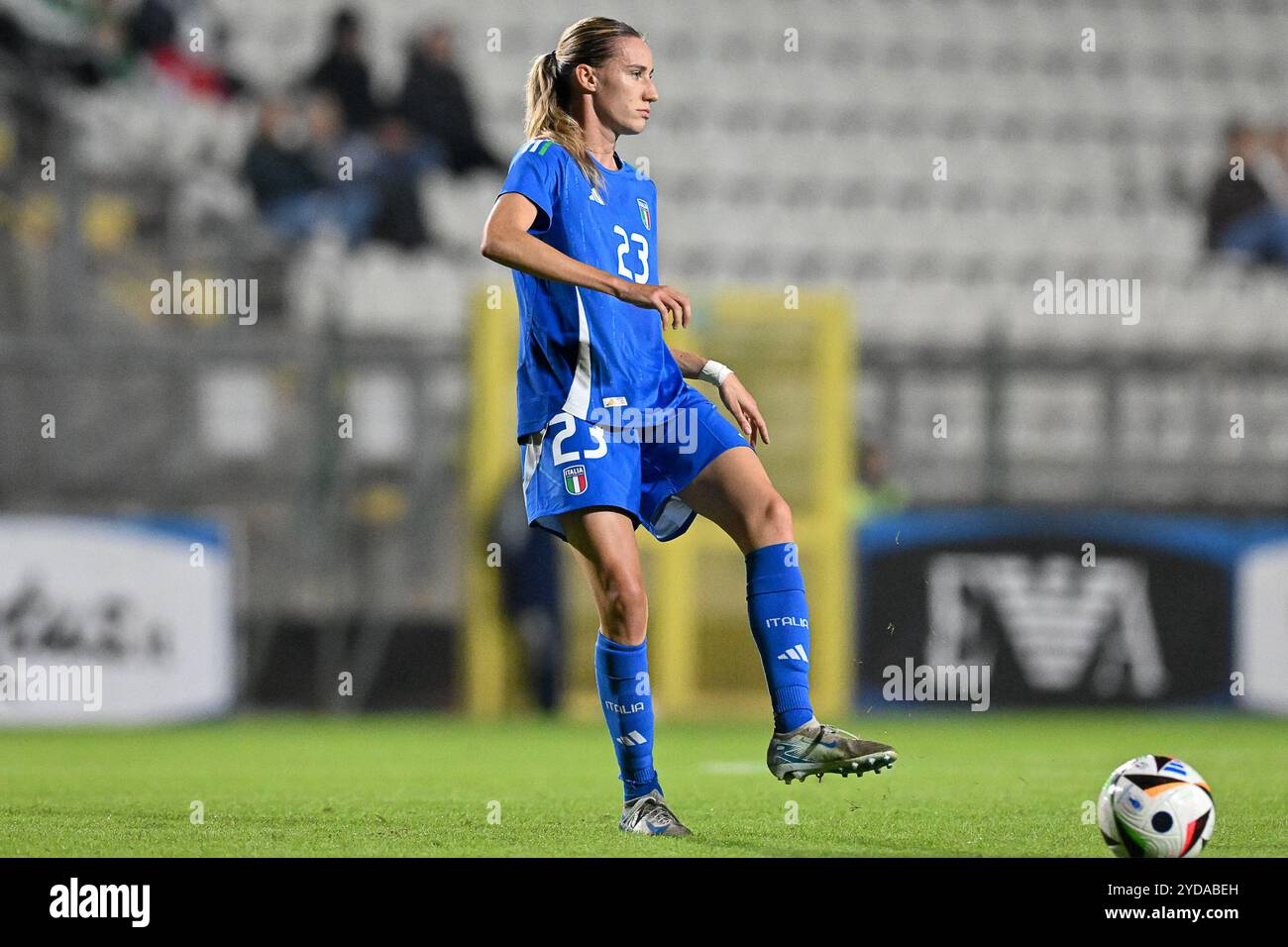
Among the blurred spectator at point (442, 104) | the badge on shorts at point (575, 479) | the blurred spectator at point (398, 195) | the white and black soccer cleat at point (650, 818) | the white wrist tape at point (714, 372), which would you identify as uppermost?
the blurred spectator at point (442, 104)

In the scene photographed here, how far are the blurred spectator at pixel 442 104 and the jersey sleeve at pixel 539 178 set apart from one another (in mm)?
7911

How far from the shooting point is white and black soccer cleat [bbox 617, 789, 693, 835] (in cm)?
457

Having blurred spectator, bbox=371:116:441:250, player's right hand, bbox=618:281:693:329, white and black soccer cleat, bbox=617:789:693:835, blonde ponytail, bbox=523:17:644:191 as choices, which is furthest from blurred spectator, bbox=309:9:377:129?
white and black soccer cleat, bbox=617:789:693:835

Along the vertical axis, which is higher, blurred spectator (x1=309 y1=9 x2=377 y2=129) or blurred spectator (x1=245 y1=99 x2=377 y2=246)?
blurred spectator (x1=309 y1=9 x2=377 y2=129)

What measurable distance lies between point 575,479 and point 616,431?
0.19 meters

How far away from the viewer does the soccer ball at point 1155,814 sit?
428 cm

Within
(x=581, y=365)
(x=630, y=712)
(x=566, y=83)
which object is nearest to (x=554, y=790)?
(x=630, y=712)

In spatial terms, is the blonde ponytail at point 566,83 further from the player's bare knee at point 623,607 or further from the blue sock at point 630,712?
the blue sock at point 630,712

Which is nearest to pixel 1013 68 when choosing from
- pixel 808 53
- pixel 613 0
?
pixel 808 53

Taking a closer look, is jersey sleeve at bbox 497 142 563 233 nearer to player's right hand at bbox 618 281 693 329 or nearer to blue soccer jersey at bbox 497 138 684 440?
blue soccer jersey at bbox 497 138 684 440

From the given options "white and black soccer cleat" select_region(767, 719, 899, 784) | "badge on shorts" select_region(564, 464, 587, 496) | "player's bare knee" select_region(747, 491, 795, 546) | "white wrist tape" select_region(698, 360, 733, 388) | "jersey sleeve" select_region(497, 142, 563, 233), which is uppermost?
"jersey sleeve" select_region(497, 142, 563, 233)

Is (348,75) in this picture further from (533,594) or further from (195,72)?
(533,594)

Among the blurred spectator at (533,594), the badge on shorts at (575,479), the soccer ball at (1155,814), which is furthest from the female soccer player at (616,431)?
the blurred spectator at (533,594)

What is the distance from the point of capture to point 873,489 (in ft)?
37.1
